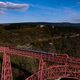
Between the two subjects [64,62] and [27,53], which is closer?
[64,62]

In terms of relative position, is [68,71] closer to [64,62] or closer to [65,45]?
[64,62]

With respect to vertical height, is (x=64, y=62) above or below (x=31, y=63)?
above

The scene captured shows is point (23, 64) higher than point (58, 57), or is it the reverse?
point (58, 57)

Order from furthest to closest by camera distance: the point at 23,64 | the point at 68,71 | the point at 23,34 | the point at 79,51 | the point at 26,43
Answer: the point at 23,34, the point at 26,43, the point at 79,51, the point at 23,64, the point at 68,71

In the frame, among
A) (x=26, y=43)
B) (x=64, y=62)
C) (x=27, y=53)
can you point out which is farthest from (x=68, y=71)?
(x=26, y=43)

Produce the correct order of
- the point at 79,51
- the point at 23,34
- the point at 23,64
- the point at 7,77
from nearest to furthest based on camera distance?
the point at 7,77 < the point at 23,64 < the point at 79,51 < the point at 23,34

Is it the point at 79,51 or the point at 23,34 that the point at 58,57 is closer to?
the point at 79,51

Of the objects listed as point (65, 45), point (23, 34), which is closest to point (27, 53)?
point (65, 45)

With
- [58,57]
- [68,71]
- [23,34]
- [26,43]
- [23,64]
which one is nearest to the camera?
[68,71]

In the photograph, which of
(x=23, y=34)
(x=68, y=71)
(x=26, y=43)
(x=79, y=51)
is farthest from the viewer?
(x=23, y=34)
